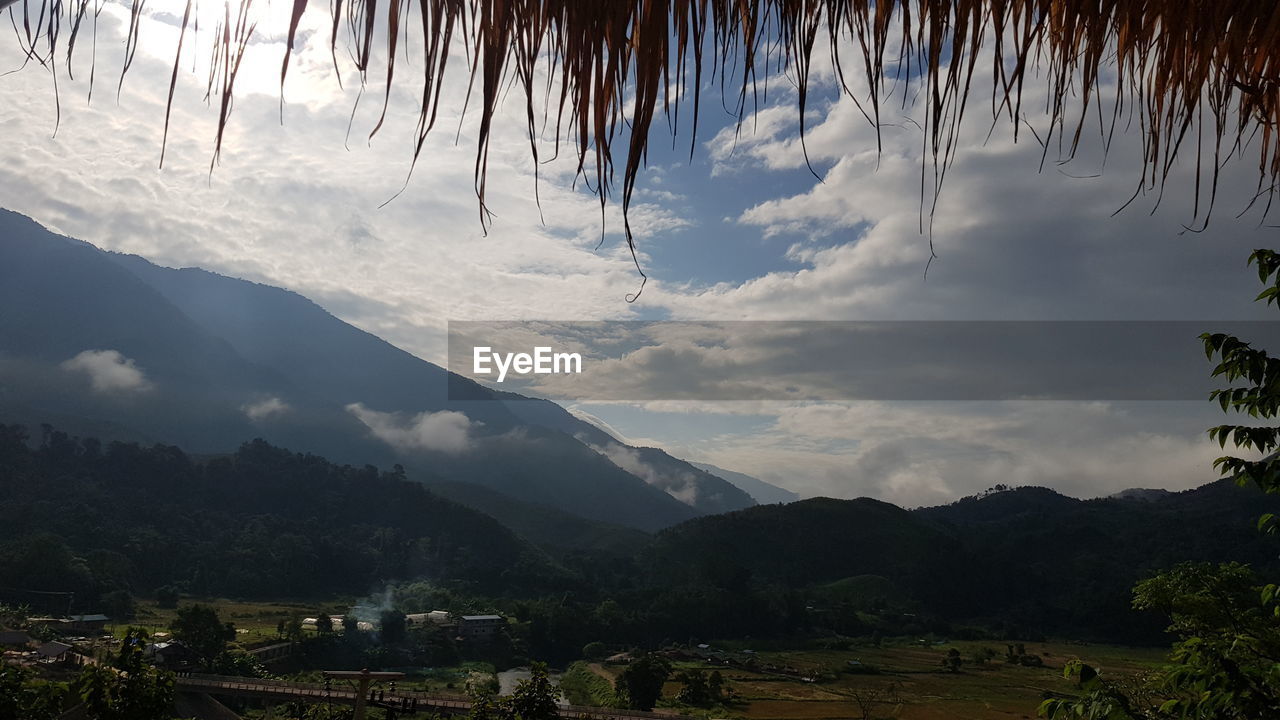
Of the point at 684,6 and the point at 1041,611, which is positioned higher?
the point at 684,6

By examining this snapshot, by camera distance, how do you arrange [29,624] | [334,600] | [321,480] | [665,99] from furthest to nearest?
[321,480] → [334,600] → [29,624] → [665,99]

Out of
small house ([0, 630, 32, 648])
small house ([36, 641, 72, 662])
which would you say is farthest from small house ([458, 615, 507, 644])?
small house ([0, 630, 32, 648])

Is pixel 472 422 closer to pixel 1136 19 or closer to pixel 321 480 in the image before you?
pixel 321 480

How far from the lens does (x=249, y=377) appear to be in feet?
465

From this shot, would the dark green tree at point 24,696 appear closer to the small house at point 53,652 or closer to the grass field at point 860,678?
the grass field at point 860,678

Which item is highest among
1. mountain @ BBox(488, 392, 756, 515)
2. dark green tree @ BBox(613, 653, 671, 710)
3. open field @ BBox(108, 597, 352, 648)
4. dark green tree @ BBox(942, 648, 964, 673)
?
mountain @ BBox(488, 392, 756, 515)

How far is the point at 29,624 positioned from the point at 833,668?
136 feet

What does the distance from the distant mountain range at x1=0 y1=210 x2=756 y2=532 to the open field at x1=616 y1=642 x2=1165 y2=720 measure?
6463 centimetres

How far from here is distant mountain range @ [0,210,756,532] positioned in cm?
11900

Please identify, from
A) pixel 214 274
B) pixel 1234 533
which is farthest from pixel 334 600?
pixel 214 274

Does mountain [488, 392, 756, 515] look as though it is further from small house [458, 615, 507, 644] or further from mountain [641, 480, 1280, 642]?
small house [458, 615, 507, 644]

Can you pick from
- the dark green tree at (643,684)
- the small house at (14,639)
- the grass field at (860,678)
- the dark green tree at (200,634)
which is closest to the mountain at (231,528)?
the grass field at (860,678)

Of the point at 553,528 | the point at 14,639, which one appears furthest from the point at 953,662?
the point at 553,528

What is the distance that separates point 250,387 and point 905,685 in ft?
444
